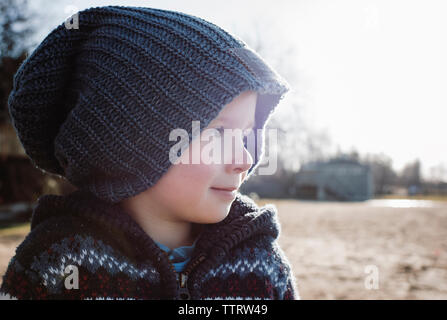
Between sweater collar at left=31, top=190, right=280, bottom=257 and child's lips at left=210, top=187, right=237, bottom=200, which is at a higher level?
child's lips at left=210, top=187, right=237, bottom=200

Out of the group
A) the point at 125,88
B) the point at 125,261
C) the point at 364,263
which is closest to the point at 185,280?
the point at 125,261

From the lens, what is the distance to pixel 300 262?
4918mm

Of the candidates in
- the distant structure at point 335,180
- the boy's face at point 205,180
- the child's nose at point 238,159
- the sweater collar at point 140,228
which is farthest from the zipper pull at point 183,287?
the distant structure at point 335,180

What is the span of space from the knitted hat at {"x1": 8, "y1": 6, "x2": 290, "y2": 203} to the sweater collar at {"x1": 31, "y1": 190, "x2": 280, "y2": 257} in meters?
0.06

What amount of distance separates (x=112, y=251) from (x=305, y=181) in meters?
36.1

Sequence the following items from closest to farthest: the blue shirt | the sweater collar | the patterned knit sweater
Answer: the patterned knit sweater → the sweater collar → the blue shirt

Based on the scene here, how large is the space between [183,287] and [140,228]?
29cm

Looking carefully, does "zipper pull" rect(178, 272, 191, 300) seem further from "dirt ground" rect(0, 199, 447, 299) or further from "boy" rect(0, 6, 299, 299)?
"dirt ground" rect(0, 199, 447, 299)

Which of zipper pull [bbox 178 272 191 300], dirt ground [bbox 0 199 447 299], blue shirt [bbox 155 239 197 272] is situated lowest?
dirt ground [bbox 0 199 447 299]

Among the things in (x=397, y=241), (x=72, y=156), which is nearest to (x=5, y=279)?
(x=72, y=156)

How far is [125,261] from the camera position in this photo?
4.61ft

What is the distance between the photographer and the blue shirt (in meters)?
1.58

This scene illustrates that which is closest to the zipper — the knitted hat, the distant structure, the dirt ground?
the knitted hat
